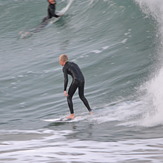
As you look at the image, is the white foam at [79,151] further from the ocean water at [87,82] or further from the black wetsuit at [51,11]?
the black wetsuit at [51,11]

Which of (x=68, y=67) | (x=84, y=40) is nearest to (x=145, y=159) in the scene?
(x=68, y=67)

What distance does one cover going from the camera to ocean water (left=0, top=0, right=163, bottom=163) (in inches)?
349

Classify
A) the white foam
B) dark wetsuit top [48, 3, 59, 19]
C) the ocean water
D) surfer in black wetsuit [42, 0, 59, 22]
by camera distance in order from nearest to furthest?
the white foam < the ocean water < surfer in black wetsuit [42, 0, 59, 22] < dark wetsuit top [48, 3, 59, 19]

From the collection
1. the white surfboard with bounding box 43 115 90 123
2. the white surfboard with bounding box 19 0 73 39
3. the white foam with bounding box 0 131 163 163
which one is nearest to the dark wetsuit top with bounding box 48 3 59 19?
the white surfboard with bounding box 19 0 73 39

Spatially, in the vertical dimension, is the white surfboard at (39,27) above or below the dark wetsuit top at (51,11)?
below

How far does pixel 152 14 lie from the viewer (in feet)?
63.7

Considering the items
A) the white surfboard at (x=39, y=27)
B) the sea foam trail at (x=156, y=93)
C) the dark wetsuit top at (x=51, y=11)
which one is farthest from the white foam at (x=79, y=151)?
the dark wetsuit top at (x=51, y=11)

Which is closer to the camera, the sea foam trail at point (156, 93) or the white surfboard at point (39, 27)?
the sea foam trail at point (156, 93)

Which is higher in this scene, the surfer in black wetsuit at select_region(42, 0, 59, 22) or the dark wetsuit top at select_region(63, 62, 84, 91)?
the surfer in black wetsuit at select_region(42, 0, 59, 22)

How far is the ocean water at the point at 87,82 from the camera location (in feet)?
29.1

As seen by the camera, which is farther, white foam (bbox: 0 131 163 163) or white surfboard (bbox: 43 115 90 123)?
white surfboard (bbox: 43 115 90 123)

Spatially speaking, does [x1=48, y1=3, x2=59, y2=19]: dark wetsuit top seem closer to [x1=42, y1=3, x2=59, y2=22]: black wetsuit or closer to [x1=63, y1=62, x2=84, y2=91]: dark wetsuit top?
[x1=42, y1=3, x2=59, y2=22]: black wetsuit

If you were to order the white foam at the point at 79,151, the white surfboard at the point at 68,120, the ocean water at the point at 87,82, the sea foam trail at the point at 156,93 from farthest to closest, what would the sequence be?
the white surfboard at the point at 68,120 < the sea foam trail at the point at 156,93 < the ocean water at the point at 87,82 < the white foam at the point at 79,151

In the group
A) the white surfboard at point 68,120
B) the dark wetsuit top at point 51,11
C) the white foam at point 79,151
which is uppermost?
the dark wetsuit top at point 51,11
